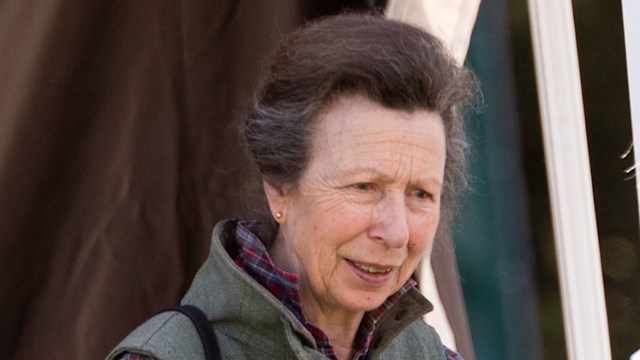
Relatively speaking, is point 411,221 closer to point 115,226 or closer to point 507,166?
point 115,226

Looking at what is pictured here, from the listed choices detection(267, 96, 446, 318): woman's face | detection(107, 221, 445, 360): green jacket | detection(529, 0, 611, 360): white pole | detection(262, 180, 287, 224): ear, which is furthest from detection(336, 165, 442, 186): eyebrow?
detection(529, 0, 611, 360): white pole

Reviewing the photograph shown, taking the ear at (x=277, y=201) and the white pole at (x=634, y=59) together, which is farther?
the white pole at (x=634, y=59)

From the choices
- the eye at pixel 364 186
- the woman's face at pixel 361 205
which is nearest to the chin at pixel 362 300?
the woman's face at pixel 361 205

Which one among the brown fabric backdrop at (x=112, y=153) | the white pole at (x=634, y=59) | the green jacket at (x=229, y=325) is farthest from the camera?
the white pole at (x=634, y=59)

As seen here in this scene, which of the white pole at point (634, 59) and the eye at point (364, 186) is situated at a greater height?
the white pole at point (634, 59)

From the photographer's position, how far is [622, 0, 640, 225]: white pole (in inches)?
116

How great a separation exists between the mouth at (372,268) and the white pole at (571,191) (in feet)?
4.07

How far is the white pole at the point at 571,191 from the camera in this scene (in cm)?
301

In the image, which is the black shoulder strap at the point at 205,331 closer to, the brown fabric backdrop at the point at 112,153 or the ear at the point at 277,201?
the ear at the point at 277,201

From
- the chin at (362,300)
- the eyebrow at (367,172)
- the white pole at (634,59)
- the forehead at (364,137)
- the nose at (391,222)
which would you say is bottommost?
the chin at (362,300)

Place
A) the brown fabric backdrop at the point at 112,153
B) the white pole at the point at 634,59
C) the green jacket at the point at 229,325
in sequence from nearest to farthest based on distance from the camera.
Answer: the green jacket at the point at 229,325
the brown fabric backdrop at the point at 112,153
the white pole at the point at 634,59

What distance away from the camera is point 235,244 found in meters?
2.00

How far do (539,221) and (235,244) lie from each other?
1.29 meters

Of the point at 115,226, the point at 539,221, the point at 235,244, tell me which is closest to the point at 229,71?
the point at 115,226
